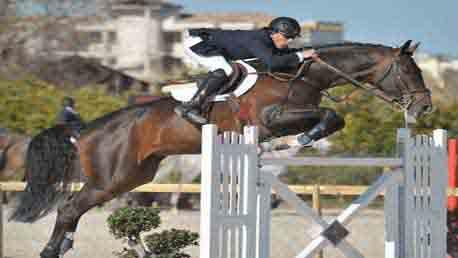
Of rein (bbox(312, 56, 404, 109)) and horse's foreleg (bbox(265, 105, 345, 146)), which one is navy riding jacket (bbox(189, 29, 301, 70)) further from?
horse's foreleg (bbox(265, 105, 345, 146))

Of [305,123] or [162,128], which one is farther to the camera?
[162,128]

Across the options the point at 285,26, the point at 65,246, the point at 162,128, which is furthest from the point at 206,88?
the point at 65,246

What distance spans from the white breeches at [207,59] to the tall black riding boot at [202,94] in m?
0.05

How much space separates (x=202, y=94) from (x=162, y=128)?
0.47 meters

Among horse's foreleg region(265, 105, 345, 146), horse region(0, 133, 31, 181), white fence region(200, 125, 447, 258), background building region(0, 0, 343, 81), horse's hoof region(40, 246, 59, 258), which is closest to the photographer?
white fence region(200, 125, 447, 258)

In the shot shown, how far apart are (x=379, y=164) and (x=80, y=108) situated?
13.6 metres

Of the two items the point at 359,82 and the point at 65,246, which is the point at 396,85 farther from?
the point at 65,246

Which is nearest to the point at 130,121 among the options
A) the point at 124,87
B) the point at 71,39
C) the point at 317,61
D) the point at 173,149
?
the point at 173,149

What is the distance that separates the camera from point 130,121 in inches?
304

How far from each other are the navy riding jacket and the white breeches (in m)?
0.03

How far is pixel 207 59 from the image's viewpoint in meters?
7.42

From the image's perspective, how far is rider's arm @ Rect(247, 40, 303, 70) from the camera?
7.05 metres

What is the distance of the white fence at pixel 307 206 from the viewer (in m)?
5.46

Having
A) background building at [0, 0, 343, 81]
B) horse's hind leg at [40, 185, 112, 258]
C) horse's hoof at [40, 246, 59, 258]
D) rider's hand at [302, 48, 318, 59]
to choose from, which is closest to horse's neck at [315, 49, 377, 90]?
rider's hand at [302, 48, 318, 59]
